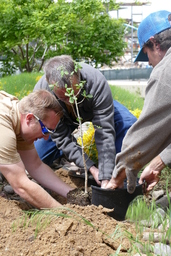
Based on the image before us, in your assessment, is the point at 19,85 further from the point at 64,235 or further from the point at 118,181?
the point at 64,235

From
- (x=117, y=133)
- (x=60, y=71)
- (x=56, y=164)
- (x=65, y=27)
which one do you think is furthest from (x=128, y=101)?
(x=60, y=71)

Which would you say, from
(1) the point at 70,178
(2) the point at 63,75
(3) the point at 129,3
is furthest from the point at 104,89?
(3) the point at 129,3

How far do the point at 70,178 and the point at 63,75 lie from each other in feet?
4.19

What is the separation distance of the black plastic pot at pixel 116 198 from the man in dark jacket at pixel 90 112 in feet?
1.02

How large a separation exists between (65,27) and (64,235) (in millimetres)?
6239

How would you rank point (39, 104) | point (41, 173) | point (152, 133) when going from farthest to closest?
point (41, 173) < point (39, 104) < point (152, 133)

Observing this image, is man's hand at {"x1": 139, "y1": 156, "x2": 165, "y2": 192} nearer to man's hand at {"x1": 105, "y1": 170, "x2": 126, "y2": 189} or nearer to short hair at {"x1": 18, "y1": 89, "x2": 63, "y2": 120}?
man's hand at {"x1": 105, "y1": 170, "x2": 126, "y2": 189}

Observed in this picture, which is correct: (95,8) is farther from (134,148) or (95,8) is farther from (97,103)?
(134,148)

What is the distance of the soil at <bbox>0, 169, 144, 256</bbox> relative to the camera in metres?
2.04

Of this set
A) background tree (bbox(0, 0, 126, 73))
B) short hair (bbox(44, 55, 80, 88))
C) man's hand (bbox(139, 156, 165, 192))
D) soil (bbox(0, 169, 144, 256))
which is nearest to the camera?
soil (bbox(0, 169, 144, 256))

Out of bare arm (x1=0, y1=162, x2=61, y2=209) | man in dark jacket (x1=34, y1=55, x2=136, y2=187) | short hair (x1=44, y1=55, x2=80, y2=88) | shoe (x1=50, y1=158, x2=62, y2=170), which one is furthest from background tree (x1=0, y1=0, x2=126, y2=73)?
bare arm (x1=0, y1=162, x2=61, y2=209)

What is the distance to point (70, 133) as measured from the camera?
146 inches

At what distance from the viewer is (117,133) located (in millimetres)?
3830

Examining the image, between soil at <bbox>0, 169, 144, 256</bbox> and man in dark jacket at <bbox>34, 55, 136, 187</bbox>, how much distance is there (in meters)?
0.82
